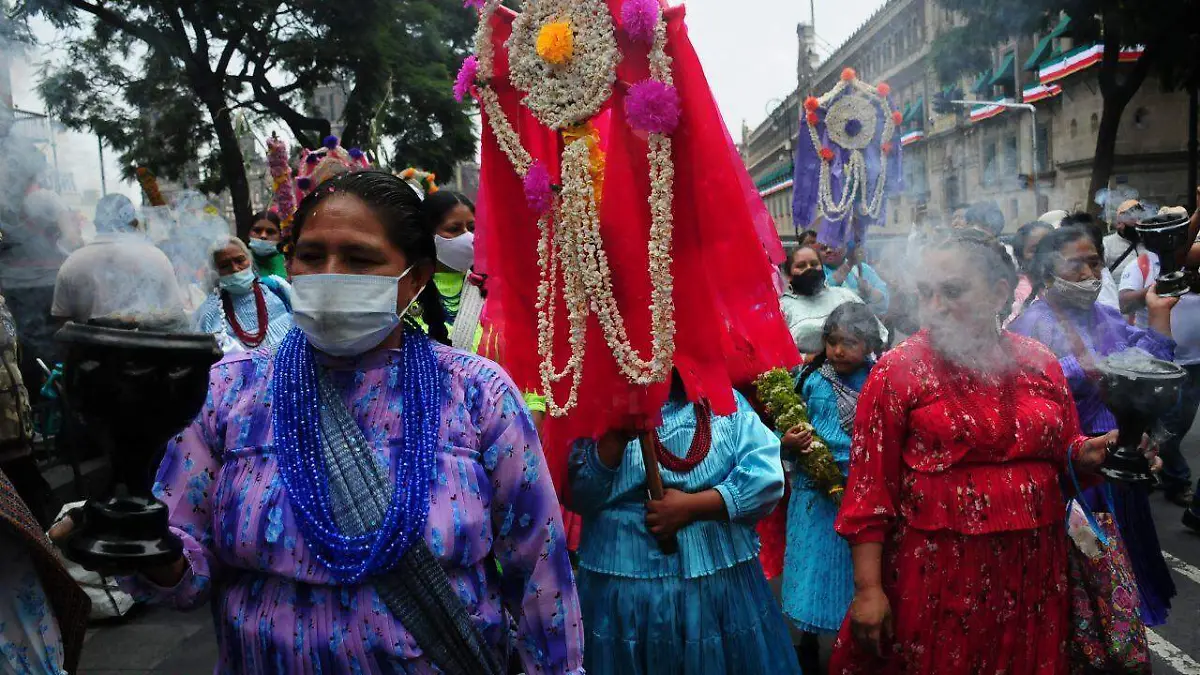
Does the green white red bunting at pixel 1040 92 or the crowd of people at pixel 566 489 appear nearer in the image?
the crowd of people at pixel 566 489

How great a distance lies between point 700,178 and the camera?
288 centimetres

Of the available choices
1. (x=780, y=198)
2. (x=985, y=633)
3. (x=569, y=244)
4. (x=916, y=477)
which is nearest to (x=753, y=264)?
(x=569, y=244)

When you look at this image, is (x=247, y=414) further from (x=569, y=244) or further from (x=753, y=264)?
(x=753, y=264)

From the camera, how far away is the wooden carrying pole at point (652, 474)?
286 cm

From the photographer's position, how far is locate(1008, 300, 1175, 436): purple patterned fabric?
4199mm

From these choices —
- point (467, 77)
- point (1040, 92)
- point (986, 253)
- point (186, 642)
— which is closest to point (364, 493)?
point (467, 77)

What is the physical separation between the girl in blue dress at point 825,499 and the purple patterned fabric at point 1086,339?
73 cm

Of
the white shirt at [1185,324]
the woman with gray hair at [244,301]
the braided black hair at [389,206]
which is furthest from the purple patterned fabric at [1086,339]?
the woman with gray hair at [244,301]

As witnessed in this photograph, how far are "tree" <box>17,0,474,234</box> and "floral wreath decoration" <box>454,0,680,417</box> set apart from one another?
50.6 ft

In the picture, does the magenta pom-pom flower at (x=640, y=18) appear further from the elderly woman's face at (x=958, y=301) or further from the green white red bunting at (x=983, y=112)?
the green white red bunting at (x=983, y=112)

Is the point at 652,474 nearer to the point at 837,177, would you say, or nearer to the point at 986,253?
the point at 986,253

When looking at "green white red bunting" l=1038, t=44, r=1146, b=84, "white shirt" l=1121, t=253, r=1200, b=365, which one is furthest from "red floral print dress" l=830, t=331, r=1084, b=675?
"green white red bunting" l=1038, t=44, r=1146, b=84

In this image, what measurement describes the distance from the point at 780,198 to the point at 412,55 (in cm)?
4858

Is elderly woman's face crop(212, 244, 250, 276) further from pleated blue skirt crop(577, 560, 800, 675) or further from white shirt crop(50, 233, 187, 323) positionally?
pleated blue skirt crop(577, 560, 800, 675)
